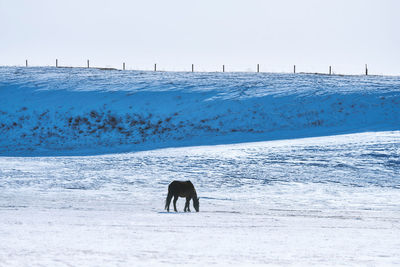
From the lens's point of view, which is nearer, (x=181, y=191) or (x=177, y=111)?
(x=181, y=191)

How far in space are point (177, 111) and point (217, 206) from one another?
27.8 meters

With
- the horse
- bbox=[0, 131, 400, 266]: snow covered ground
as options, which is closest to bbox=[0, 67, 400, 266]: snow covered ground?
bbox=[0, 131, 400, 266]: snow covered ground

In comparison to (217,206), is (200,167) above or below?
above

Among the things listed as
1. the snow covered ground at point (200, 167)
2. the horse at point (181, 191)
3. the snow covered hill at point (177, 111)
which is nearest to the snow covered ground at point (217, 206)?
the snow covered ground at point (200, 167)

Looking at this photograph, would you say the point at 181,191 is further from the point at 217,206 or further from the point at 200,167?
the point at 200,167

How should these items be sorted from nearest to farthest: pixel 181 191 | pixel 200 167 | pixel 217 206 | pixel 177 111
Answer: pixel 181 191 → pixel 217 206 → pixel 200 167 → pixel 177 111

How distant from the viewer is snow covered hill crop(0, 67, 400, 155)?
135 ft

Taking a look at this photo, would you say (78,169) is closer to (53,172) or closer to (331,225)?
(53,172)

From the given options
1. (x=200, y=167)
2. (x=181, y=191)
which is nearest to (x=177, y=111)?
(x=200, y=167)

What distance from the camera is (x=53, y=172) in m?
27.8

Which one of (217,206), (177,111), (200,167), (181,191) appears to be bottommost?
(217,206)

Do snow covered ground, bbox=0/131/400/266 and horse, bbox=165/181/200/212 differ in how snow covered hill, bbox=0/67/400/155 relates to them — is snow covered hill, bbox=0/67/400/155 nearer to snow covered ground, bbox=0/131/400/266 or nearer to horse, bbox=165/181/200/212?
snow covered ground, bbox=0/131/400/266

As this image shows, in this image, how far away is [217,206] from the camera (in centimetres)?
1942

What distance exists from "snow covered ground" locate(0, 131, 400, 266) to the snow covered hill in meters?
5.54
